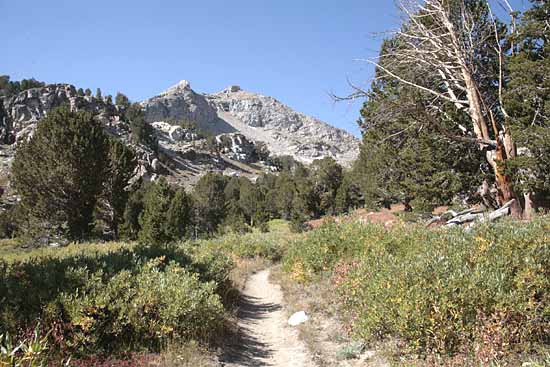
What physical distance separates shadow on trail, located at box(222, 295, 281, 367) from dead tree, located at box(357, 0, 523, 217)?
25.1ft

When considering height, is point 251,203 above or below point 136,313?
above

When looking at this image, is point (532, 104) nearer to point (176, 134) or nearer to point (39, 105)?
point (39, 105)

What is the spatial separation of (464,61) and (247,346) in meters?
10.2

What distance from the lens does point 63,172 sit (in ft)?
98.4

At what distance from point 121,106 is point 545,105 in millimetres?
135440

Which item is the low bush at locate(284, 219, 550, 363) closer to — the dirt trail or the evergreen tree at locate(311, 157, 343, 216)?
the dirt trail

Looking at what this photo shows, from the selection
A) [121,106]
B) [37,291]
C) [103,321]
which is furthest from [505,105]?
[121,106]

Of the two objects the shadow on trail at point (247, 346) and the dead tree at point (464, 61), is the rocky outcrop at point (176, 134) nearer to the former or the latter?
the dead tree at point (464, 61)

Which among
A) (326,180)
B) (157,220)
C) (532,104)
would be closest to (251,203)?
(326,180)

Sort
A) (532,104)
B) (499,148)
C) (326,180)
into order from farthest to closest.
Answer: (326,180) → (532,104) → (499,148)

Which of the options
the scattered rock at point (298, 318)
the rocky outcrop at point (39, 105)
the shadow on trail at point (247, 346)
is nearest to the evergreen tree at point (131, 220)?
the shadow on trail at point (247, 346)

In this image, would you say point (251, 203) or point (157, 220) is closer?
point (157, 220)

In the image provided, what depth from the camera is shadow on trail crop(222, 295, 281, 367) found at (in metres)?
6.63

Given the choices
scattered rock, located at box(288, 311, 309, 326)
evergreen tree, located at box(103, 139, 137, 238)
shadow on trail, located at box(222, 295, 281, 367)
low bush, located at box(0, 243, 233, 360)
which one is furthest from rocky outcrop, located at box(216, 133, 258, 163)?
low bush, located at box(0, 243, 233, 360)
